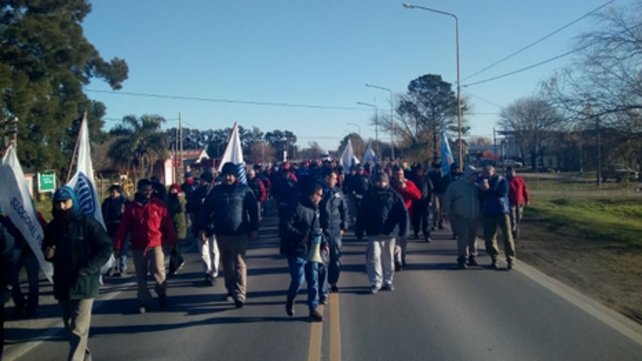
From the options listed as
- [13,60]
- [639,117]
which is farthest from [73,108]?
[639,117]

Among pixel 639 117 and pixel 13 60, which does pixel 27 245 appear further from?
pixel 13 60

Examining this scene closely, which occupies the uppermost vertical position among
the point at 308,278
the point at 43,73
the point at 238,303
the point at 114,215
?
the point at 43,73

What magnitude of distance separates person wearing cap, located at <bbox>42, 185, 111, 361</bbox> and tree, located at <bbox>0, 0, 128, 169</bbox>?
65.0ft

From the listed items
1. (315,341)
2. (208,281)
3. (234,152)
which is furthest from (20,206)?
(234,152)

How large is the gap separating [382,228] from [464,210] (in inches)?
93.2

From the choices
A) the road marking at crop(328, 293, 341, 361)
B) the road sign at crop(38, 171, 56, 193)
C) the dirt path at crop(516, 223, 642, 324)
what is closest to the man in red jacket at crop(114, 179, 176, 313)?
the road marking at crop(328, 293, 341, 361)

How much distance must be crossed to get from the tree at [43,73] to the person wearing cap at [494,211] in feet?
62.6

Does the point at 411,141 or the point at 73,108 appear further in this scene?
the point at 411,141

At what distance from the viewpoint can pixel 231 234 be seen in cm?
849

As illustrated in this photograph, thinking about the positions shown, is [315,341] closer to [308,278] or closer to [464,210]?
[308,278]

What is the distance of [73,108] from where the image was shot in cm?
3312

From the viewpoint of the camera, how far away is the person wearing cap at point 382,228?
9.37 metres

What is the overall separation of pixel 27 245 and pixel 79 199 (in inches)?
33.6

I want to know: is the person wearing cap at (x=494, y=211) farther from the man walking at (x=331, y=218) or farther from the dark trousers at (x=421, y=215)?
the man walking at (x=331, y=218)
